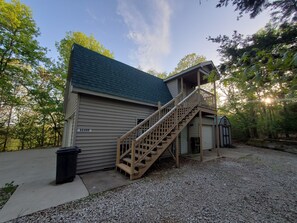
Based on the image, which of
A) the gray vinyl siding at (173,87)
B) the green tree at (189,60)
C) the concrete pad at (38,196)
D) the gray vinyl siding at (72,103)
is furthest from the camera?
the green tree at (189,60)

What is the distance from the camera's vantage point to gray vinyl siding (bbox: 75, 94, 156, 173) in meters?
4.68

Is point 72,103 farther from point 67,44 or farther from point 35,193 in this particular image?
point 67,44

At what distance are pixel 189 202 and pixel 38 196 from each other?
11.8 feet

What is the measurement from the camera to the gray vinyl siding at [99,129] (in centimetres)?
468

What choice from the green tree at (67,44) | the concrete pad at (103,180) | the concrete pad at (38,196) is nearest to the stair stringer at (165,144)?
the concrete pad at (103,180)

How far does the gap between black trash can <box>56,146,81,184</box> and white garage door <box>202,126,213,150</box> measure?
8744 mm

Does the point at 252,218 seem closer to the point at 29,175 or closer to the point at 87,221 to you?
the point at 87,221

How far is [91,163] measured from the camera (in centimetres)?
477

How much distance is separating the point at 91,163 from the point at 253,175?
6.02 m

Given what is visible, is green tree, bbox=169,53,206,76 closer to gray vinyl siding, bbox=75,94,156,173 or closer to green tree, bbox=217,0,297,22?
gray vinyl siding, bbox=75,94,156,173

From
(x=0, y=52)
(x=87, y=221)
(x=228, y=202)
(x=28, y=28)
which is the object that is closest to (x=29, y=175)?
(x=87, y=221)

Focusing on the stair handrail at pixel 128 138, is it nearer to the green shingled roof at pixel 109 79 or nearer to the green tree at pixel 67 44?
the green shingled roof at pixel 109 79

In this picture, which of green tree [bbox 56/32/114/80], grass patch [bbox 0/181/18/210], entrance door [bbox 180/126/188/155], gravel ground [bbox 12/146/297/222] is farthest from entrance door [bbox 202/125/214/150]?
green tree [bbox 56/32/114/80]

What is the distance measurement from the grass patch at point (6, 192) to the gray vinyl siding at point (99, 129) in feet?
5.32
